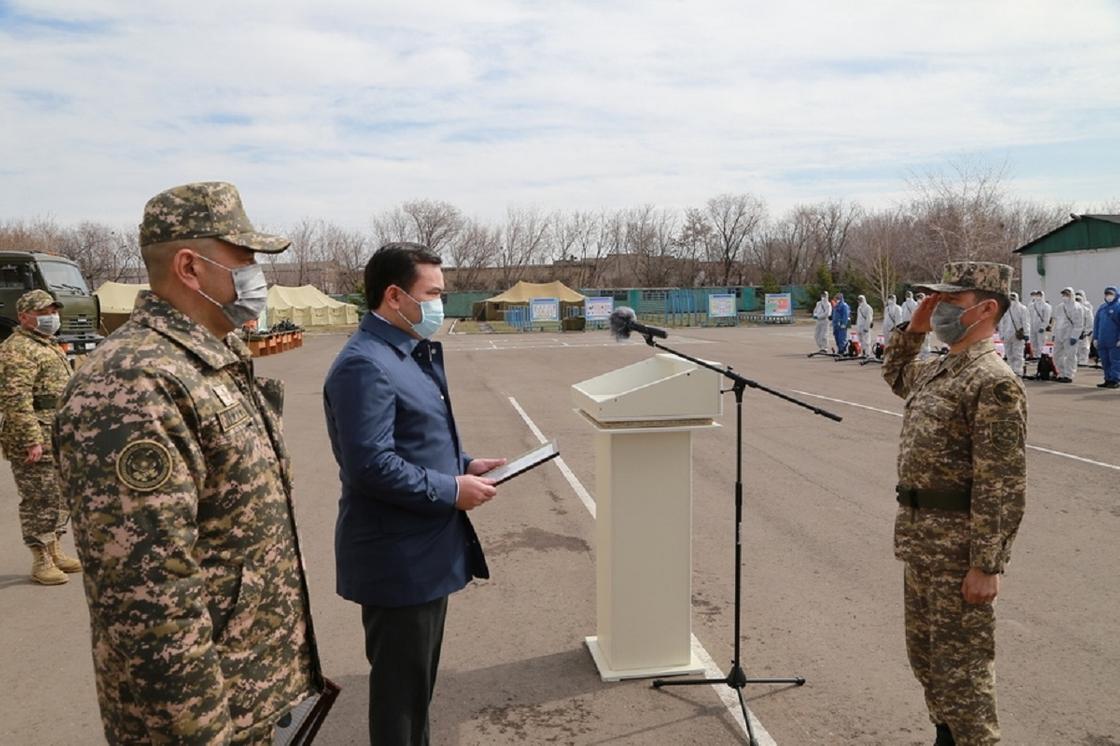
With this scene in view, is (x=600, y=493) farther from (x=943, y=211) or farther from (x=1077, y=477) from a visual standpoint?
(x=943, y=211)

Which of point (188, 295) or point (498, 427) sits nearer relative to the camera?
point (188, 295)

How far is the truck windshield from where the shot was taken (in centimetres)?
2141

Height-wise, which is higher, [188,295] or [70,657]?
[188,295]

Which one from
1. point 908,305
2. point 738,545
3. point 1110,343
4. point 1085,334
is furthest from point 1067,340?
point 738,545

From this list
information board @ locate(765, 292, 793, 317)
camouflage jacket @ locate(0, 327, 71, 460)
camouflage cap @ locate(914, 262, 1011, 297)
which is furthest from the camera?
information board @ locate(765, 292, 793, 317)

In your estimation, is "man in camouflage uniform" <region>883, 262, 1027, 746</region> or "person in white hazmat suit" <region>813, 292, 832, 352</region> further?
"person in white hazmat suit" <region>813, 292, 832, 352</region>

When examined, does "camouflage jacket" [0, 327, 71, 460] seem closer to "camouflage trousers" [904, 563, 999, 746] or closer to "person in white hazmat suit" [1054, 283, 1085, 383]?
"camouflage trousers" [904, 563, 999, 746]

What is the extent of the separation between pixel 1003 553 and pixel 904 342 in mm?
1176

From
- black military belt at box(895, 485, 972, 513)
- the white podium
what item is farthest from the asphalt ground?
black military belt at box(895, 485, 972, 513)

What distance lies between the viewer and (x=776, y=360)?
78.4 feet

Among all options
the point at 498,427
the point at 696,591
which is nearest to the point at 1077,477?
the point at 696,591

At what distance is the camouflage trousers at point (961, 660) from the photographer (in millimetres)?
3006

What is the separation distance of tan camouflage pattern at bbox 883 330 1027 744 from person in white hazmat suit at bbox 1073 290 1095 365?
18168mm

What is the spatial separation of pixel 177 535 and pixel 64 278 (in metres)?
24.6
